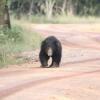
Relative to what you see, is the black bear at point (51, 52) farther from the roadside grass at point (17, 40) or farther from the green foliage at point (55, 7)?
the green foliage at point (55, 7)

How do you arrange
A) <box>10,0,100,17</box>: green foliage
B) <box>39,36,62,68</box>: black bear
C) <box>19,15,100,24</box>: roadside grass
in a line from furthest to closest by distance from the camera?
<box>10,0,100,17</box>: green foliage, <box>19,15,100,24</box>: roadside grass, <box>39,36,62,68</box>: black bear

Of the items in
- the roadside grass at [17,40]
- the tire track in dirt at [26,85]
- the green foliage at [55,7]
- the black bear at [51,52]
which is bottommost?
the green foliage at [55,7]

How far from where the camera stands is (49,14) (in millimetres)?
56625

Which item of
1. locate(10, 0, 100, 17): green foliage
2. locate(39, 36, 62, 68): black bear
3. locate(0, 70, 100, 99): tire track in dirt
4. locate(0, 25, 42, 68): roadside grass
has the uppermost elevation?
locate(0, 70, 100, 99): tire track in dirt

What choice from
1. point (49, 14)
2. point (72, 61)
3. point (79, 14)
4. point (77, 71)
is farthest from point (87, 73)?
point (79, 14)

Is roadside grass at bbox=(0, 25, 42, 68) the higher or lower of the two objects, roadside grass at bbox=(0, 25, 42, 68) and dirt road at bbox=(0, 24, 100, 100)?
the lower

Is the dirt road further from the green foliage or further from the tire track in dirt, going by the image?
the green foliage

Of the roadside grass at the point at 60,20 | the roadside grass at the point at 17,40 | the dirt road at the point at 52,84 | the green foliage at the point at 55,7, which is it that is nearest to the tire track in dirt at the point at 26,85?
the dirt road at the point at 52,84

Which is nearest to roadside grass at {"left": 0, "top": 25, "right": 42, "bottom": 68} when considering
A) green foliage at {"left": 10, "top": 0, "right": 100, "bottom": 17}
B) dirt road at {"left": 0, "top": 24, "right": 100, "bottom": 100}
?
dirt road at {"left": 0, "top": 24, "right": 100, "bottom": 100}

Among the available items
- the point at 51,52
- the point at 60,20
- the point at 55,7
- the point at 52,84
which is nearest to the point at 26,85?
the point at 52,84

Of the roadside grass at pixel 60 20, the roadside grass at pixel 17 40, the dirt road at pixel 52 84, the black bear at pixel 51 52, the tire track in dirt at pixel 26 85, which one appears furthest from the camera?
the roadside grass at pixel 60 20

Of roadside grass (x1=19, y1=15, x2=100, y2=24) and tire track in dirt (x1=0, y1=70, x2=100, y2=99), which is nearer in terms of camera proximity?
tire track in dirt (x1=0, y1=70, x2=100, y2=99)

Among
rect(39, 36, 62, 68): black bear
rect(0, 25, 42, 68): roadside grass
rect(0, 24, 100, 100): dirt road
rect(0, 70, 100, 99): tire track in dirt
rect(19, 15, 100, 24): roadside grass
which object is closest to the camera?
rect(0, 24, 100, 100): dirt road

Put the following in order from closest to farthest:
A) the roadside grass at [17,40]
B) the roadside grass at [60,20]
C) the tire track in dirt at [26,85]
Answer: the tire track in dirt at [26,85]
the roadside grass at [17,40]
the roadside grass at [60,20]
